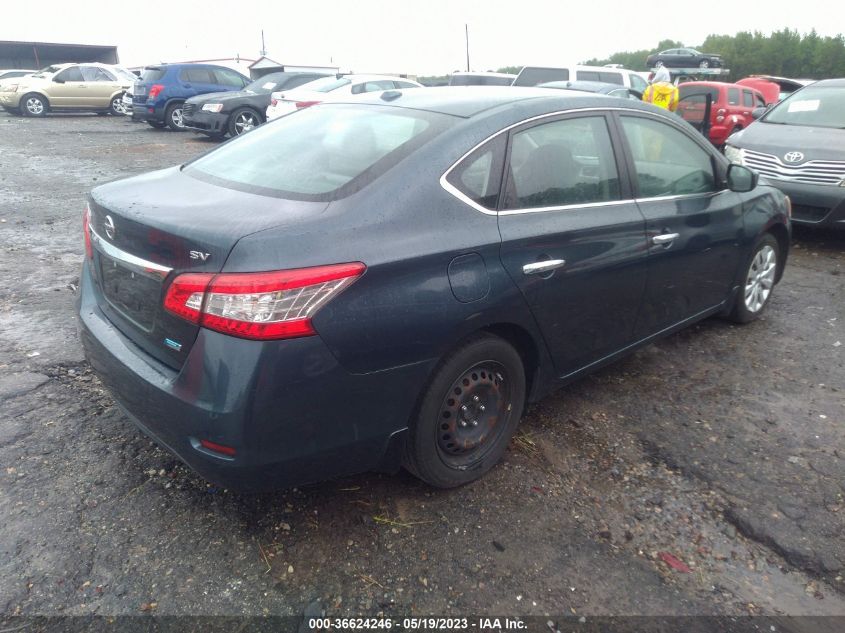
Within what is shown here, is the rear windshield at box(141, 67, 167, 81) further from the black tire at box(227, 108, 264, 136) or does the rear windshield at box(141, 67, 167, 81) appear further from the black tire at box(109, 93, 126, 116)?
the black tire at box(109, 93, 126, 116)

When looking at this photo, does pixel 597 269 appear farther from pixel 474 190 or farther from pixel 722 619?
pixel 722 619

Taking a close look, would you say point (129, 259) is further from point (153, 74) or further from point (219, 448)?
point (153, 74)

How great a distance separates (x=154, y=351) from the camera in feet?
8.18

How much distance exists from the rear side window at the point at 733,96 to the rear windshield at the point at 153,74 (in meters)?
13.5

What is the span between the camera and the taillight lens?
2.17 meters

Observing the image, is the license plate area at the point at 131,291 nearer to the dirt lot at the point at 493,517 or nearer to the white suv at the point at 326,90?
the dirt lot at the point at 493,517

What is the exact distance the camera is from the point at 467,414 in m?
2.89

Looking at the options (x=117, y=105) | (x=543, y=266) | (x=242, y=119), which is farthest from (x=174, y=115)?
(x=543, y=266)

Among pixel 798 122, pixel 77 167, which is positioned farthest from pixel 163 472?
pixel 77 167

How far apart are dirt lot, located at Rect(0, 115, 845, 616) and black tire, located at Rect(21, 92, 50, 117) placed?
68.9 ft

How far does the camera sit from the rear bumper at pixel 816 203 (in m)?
6.47

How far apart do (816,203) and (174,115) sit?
15.4 metres

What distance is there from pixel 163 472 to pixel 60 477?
0.43 metres

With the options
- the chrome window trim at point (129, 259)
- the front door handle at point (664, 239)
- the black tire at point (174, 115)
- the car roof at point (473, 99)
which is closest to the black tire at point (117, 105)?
the black tire at point (174, 115)
